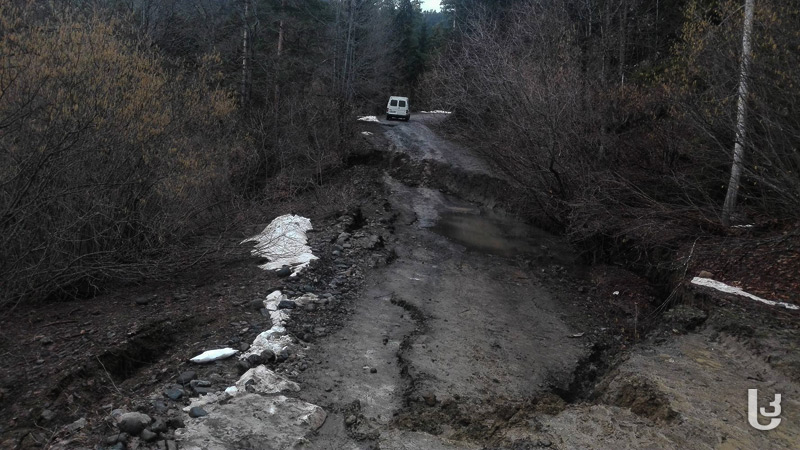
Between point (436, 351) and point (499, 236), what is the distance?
8287mm

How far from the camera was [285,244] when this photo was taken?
404 inches

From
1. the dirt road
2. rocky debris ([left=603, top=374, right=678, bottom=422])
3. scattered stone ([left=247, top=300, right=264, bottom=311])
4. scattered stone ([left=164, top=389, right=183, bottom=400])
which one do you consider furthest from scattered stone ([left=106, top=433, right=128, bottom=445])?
rocky debris ([left=603, top=374, right=678, bottom=422])

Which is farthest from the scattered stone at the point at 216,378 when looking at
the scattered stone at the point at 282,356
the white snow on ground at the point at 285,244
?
the white snow on ground at the point at 285,244

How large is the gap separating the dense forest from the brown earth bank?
98cm

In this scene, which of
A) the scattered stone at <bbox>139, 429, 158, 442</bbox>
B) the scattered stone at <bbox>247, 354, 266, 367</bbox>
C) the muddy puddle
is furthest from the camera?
the muddy puddle

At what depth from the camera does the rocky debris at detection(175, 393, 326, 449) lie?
443 centimetres

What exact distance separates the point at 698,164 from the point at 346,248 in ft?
26.1

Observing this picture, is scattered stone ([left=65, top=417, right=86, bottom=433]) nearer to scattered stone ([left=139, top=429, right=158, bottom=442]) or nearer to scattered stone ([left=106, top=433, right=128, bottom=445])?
scattered stone ([left=106, top=433, right=128, bottom=445])

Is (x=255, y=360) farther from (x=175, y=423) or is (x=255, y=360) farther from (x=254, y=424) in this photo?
(x=175, y=423)

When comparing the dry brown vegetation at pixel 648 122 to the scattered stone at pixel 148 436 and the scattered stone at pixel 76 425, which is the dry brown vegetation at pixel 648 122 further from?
the scattered stone at pixel 76 425

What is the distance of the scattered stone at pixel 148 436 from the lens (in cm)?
425

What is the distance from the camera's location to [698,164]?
11188mm

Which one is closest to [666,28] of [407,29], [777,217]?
[777,217]

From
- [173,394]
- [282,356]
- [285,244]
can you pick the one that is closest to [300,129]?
[285,244]
